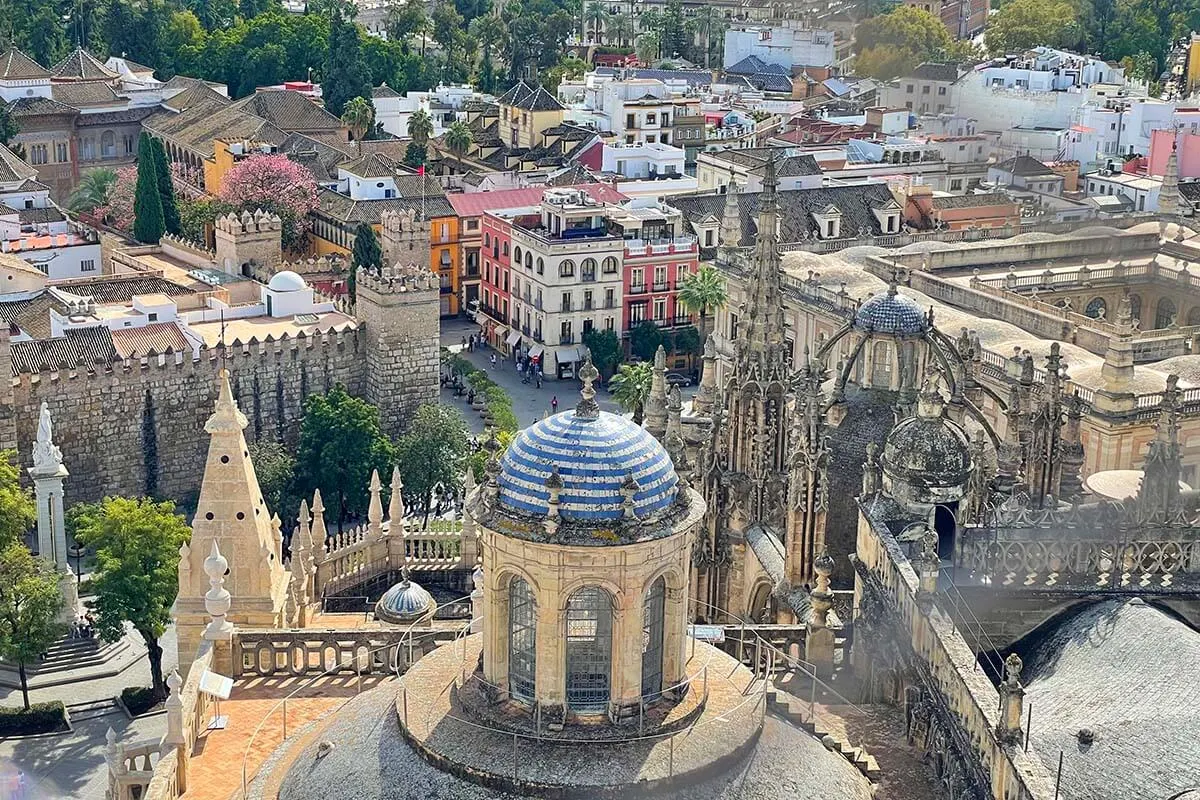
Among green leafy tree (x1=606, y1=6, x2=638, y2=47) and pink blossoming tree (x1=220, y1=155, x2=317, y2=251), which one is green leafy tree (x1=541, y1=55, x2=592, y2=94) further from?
pink blossoming tree (x1=220, y1=155, x2=317, y2=251)

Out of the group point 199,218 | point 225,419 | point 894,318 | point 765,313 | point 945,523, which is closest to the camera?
point 945,523

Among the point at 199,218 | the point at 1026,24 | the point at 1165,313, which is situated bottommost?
the point at 199,218

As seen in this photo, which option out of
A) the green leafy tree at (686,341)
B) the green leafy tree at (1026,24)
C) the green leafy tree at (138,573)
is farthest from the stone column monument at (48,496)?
the green leafy tree at (1026,24)

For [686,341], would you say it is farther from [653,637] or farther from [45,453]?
[653,637]

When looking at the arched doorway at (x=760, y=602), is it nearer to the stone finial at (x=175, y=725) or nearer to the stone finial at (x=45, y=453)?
the stone finial at (x=175, y=725)

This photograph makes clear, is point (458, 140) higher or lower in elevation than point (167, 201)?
higher

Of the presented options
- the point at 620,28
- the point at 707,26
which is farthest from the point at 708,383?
the point at 620,28
